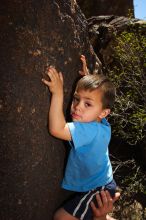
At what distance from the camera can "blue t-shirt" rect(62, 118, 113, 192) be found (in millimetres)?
2477

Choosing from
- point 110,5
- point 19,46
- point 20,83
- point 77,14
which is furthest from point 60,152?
point 110,5

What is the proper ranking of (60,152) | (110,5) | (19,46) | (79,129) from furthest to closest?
(110,5) → (60,152) → (79,129) → (19,46)

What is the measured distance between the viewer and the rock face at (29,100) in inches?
85.4

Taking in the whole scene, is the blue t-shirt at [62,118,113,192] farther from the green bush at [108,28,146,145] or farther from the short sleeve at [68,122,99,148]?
the green bush at [108,28,146,145]

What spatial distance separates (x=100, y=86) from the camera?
2551mm

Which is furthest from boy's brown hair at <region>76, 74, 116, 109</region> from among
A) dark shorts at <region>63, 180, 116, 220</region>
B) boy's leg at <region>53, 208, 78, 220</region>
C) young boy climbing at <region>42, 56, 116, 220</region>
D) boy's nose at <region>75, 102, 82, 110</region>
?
boy's leg at <region>53, 208, 78, 220</region>

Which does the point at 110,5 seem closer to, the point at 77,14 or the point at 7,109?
the point at 77,14

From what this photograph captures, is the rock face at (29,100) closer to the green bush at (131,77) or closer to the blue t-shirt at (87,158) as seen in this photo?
the blue t-shirt at (87,158)

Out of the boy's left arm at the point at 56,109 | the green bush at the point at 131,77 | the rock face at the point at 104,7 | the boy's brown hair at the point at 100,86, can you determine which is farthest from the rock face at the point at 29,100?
the rock face at the point at 104,7

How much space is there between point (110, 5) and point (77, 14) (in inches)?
Result: 524

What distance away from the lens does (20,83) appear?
220 centimetres

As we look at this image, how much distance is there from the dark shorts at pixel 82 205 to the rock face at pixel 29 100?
0.53 ft

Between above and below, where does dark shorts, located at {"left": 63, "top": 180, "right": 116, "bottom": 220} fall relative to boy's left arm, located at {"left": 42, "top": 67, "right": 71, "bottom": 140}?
below

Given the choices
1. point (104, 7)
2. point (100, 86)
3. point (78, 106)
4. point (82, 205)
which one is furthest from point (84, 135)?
point (104, 7)
